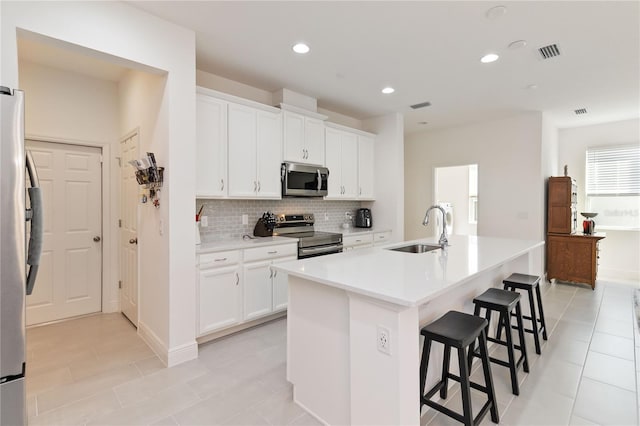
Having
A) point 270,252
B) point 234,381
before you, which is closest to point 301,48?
point 270,252

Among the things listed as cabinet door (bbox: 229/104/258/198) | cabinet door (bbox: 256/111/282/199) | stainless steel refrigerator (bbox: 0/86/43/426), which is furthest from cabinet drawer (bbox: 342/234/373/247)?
stainless steel refrigerator (bbox: 0/86/43/426)

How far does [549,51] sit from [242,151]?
319 cm

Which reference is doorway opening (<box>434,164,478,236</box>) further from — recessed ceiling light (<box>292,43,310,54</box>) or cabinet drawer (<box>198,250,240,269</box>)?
cabinet drawer (<box>198,250,240,269</box>)

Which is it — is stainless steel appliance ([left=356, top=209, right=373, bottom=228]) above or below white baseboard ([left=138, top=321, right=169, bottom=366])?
above

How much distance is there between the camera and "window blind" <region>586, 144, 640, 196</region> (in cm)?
536

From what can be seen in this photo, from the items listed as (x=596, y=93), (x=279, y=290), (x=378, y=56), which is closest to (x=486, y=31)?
(x=378, y=56)

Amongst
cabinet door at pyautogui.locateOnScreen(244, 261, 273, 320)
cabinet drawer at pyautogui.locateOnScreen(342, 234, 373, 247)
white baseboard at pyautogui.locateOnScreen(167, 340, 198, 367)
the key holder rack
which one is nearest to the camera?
white baseboard at pyautogui.locateOnScreen(167, 340, 198, 367)

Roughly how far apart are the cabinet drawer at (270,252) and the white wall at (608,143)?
5.78m

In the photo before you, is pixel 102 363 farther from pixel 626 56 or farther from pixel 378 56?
pixel 626 56

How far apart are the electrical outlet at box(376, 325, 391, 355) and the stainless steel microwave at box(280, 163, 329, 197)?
2.53 meters

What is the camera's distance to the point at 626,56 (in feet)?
10.1

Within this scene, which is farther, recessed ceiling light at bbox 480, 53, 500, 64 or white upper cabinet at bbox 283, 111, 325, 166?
white upper cabinet at bbox 283, 111, 325, 166

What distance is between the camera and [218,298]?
9.68 ft

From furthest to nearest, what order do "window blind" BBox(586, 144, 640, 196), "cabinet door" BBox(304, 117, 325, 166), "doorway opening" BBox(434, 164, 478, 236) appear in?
"doorway opening" BBox(434, 164, 478, 236), "window blind" BBox(586, 144, 640, 196), "cabinet door" BBox(304, 117, 325, 166)
